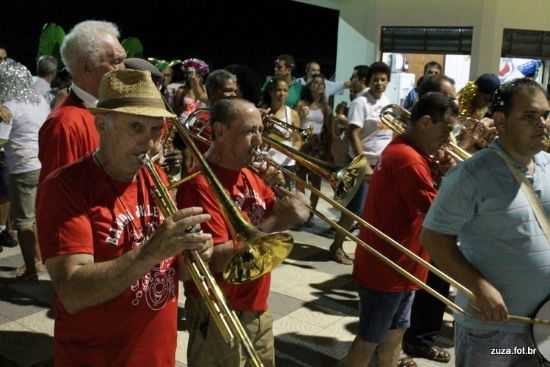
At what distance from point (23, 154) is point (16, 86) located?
2.11ft

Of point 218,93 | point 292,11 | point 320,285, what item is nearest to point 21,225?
point 218,93

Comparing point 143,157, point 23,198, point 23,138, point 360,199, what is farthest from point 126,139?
point 360,199

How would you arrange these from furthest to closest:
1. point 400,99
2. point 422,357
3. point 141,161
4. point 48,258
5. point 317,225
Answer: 1. point 400,99
2. point 317,225
3. point 422,357
4. point 141,161
5. point 48,258

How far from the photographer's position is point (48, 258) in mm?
1738

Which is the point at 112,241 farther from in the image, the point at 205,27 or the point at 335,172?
the point at 205,27

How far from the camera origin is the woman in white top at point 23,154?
4.81m

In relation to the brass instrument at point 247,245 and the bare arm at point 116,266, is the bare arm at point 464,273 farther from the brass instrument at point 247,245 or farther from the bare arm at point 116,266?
the bare arm at point 116,266

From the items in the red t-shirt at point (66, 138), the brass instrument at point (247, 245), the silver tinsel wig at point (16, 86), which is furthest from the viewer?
the silver tinsel wig at point (16, 86)

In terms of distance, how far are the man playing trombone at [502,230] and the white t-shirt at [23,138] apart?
12.5 feet

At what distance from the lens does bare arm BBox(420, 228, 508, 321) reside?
2.19m

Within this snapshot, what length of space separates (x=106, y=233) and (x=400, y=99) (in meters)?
A: 12.7

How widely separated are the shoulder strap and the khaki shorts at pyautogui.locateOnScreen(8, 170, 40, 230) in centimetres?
394

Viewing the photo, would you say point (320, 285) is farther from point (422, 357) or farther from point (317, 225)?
point (317, 225)

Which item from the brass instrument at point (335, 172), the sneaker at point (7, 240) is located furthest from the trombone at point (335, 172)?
the sneaker at point (7, 240)
